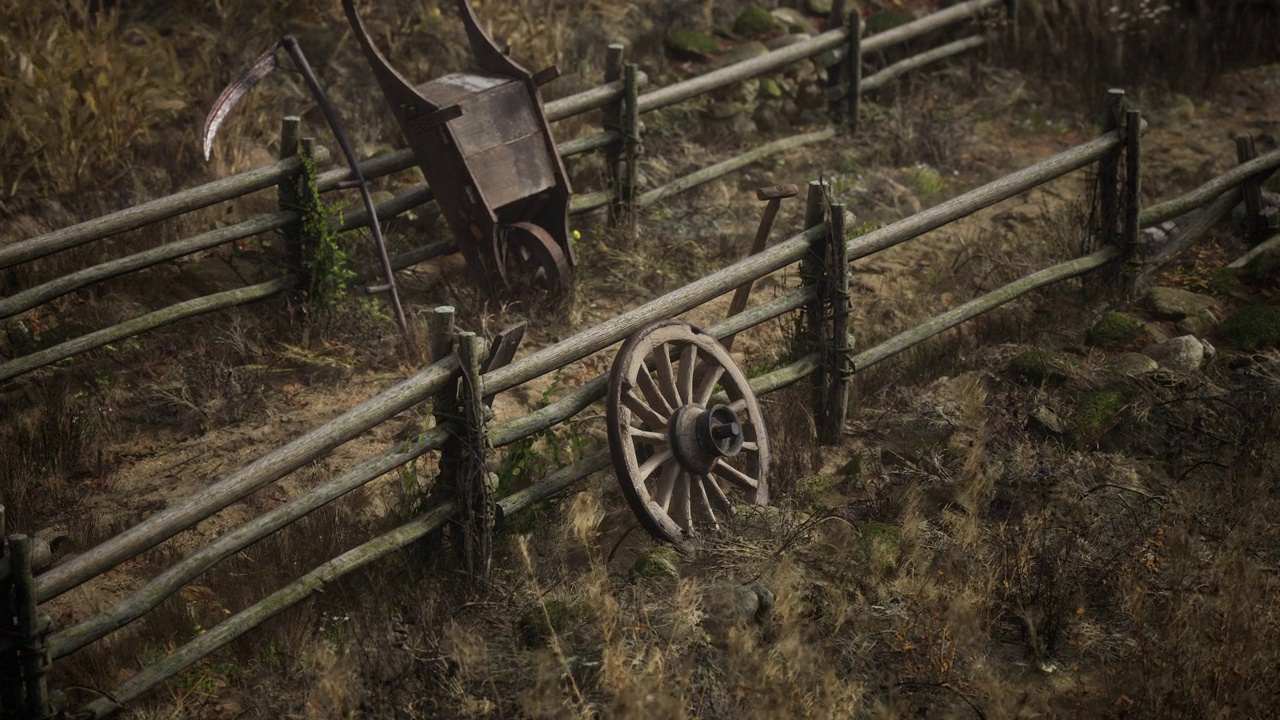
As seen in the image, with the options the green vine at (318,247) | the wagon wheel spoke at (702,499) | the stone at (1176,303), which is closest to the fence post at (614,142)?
the green vine at (318,247)

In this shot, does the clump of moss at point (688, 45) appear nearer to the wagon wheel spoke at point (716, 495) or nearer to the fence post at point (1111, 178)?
the fence post at point (1111, 178)

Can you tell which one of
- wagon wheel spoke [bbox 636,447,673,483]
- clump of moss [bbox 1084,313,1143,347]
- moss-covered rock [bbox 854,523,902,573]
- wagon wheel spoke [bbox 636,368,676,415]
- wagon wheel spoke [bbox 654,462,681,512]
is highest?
wagon wheel spoke [bbox 636,368,676,415]

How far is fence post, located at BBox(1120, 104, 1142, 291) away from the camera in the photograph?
6805 mm

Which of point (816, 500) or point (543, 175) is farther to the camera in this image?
point (543, 175)

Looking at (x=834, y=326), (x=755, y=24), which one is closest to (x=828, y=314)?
(x=834, y=326)

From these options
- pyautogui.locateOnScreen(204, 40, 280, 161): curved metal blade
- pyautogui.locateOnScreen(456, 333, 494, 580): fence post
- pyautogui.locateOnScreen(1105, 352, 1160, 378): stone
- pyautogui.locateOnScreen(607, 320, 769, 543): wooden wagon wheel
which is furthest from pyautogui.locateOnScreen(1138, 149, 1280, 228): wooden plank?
pyautogui.locateOnScreen(204, 40, 280, 161): curved metal blade

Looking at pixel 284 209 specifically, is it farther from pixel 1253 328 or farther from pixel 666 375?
pixel 1253 328

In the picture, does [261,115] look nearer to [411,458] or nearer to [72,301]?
[72,301]

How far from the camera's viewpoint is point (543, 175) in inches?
265

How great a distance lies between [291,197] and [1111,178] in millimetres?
4262

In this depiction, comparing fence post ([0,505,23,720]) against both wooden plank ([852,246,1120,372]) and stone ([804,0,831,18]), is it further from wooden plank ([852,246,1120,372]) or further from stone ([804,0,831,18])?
stone ([804,0,831,18])

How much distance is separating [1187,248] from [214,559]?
5.76m

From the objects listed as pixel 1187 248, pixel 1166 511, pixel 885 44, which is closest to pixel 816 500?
pixel 1166 511

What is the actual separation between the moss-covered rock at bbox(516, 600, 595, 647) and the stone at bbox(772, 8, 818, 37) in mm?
6337
